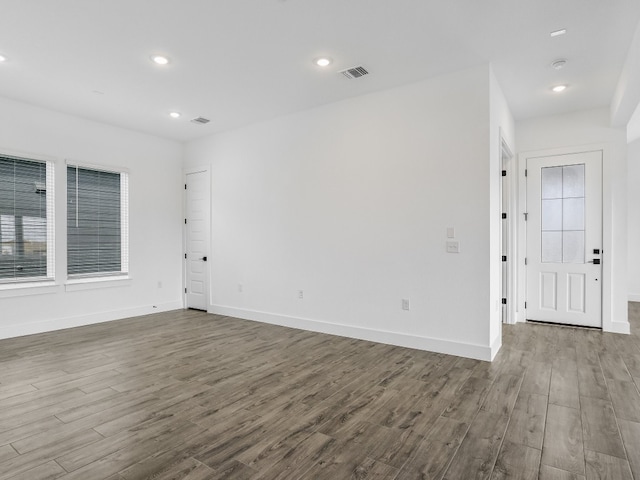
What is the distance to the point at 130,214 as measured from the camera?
600 cm

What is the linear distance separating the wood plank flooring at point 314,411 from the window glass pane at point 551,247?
130 centimetres

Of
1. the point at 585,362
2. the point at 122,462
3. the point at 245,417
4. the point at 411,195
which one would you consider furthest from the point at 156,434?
the point at 585,362

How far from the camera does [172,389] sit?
3.06m

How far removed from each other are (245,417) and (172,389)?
0.87 meters

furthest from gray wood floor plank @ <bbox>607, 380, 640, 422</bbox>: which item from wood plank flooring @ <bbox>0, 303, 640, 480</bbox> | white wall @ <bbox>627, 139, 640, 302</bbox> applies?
white wall @ <bbox>627, 139, 640, 302</bbox>

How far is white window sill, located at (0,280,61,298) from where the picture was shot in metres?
4.69

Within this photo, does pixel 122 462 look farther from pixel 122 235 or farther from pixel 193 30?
pixel 122 235

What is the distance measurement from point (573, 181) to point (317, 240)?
12.4 ft

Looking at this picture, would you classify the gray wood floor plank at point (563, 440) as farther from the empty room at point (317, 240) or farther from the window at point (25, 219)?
the window at point (25, 219)

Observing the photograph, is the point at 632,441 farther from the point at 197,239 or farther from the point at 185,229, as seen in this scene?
the point at 185,229

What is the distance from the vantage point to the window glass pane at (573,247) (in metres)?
5.11

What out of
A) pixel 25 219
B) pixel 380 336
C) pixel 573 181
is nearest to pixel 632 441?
pixel 380 336

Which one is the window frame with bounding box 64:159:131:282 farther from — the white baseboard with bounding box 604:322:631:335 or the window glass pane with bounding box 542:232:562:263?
the white baseboard with bounding box 604:322:631:335

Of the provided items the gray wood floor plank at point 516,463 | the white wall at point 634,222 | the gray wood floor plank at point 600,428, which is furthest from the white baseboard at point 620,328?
the gray wood floor plank at point 516,463
